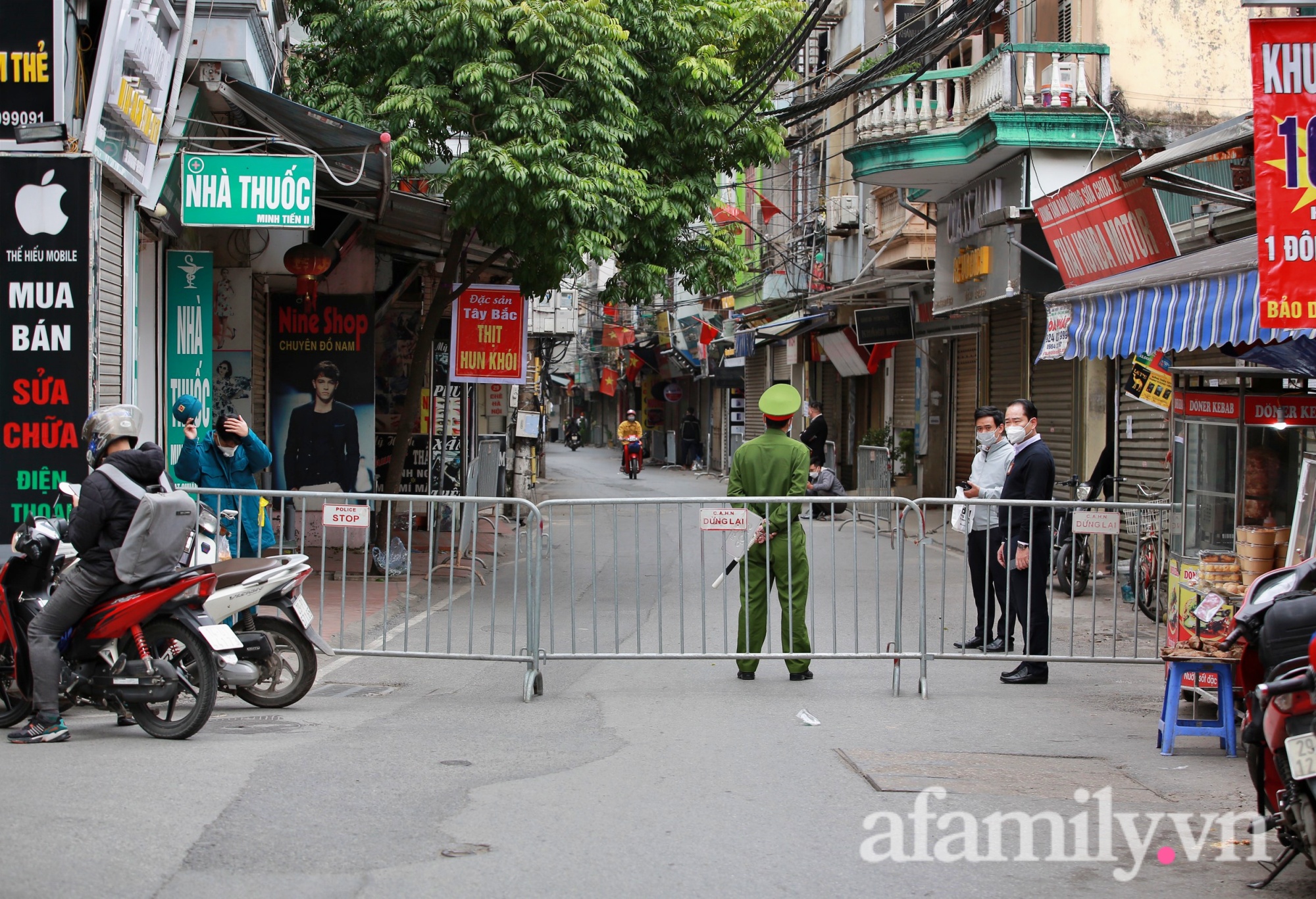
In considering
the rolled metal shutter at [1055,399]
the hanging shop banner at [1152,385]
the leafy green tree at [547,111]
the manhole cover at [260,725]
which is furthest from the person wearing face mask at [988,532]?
the rolled metal shutter at [1055,399]

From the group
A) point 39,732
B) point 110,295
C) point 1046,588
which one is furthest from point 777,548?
point 110,295

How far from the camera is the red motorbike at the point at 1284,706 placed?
13.1 ft

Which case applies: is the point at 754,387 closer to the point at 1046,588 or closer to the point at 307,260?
the point at 307,260

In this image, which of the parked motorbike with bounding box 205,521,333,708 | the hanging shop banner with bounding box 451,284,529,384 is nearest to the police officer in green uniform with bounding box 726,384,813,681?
the parked motorbike with bounding box 205,521,333,708

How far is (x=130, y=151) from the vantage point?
8844 millimetres

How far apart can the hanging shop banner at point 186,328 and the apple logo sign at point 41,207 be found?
11.4 feet

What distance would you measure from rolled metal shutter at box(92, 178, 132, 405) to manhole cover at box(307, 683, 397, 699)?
233 centimetres

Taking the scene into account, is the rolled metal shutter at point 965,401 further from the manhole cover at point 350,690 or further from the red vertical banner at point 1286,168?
the red vertical banner at point 1286,168

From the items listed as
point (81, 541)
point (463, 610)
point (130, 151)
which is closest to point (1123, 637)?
point (463, 610)

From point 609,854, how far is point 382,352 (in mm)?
13882

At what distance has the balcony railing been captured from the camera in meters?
15.3

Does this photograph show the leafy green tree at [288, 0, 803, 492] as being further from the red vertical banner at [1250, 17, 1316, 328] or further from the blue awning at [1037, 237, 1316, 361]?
the red vertical banner at [1250, 17, 1316, 328]

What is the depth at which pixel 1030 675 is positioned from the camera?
26.8ft

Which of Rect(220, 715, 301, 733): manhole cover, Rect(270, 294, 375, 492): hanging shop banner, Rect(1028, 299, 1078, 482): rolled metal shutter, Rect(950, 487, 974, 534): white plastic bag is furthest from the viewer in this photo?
Rect(1028, 299, 1078, 482): rolled metal shutter
